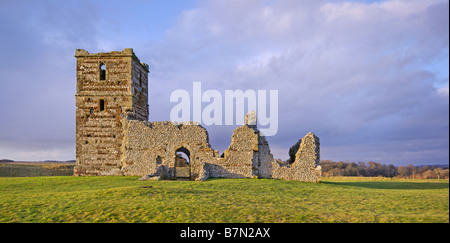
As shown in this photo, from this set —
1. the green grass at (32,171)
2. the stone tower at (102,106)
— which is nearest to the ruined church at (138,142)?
the stone tower at (102,106)

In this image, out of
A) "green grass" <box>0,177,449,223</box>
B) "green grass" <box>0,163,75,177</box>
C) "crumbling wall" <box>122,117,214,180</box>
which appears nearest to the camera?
"green grass" <box>0,177,449,223</box>

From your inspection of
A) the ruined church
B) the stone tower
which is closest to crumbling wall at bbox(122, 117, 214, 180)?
the ruined church

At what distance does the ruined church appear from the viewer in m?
20.2

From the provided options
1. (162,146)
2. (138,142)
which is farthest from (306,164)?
(138,142)

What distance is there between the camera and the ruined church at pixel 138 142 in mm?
20203

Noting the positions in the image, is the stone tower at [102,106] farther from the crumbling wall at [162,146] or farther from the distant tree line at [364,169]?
the distant tree line at [364,169]

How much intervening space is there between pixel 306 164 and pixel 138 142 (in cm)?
1143

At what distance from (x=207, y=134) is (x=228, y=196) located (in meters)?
9.35

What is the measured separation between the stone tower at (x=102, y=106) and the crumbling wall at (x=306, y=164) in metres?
11.7

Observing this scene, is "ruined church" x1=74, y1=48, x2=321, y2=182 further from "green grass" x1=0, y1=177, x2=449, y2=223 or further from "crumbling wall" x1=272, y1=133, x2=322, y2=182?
"green grass" x1=0, y1=177, x2=449, y2=223

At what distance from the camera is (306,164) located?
2011cm
